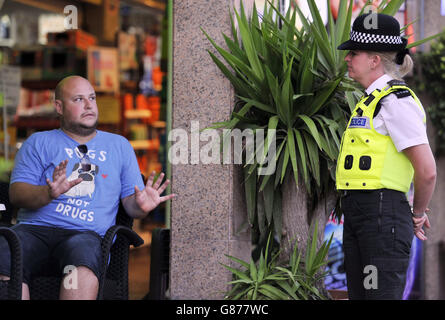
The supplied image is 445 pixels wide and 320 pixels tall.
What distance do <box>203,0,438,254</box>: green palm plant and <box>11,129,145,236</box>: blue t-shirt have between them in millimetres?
694

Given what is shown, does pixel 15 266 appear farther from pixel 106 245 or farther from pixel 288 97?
pixel 288 97

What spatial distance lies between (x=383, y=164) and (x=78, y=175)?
1.70 m

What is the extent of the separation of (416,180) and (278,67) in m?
1.43

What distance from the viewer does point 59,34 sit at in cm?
737

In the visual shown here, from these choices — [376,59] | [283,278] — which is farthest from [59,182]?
[376,59]

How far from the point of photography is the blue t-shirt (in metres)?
3.72

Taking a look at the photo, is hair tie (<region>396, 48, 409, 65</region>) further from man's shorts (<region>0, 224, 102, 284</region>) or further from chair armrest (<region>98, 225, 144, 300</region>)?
man's shorts (<region>0, 224, 102, 284</region>)

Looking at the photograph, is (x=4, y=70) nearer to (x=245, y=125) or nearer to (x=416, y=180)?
(x=245, y=125)

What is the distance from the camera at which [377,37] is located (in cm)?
318

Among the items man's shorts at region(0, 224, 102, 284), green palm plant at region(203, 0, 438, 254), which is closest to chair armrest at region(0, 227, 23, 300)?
man's shorts at region(0, 224, 102, 284)

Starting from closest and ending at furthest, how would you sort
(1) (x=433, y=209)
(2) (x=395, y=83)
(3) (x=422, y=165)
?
(3) (x=422, y=165) → (2) (x=395, y=83) → (1) (x=433, y=209)

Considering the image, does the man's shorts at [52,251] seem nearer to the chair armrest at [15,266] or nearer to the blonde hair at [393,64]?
the chair armrest at [15,266]

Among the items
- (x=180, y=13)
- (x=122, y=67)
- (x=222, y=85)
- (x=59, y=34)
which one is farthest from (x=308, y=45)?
(x=59, y=34)

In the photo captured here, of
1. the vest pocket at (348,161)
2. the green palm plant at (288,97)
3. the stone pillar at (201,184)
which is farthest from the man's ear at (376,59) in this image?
the stone pillar at (201,184)
